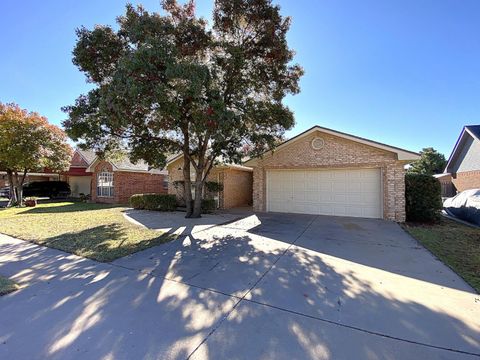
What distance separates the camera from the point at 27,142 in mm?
15516

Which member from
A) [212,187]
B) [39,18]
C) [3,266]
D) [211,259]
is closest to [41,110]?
[39,18]

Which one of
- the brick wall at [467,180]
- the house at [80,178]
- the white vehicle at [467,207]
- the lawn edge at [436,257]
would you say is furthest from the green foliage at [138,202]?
the brick wall at [467,180]

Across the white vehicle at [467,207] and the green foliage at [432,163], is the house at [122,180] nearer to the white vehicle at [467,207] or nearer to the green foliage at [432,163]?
the white vehicle at [467,207]

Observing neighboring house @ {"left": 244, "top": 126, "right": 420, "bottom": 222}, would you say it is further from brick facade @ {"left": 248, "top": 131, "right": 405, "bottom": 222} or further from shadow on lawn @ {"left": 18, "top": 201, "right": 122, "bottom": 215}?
shadow on lawn @ {"left": 18, "top": 201, "right": 122, "bottom": 215}

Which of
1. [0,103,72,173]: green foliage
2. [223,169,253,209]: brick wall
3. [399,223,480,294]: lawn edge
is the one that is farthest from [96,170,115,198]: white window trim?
[399,223,480,294]: lawn edge

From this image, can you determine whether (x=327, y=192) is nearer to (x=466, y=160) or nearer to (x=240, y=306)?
(x=240, y=306)

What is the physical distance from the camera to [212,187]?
1530cm

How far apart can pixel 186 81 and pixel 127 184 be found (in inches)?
580

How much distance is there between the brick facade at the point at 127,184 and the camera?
19.3 meters

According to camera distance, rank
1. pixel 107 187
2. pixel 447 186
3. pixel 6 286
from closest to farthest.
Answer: pixel 6 286 < pixel 107 187 < pixel 447 186

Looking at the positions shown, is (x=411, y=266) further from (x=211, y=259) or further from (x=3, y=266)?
(x=3, y=266)

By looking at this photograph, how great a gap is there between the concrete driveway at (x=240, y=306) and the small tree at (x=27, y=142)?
41.5ft

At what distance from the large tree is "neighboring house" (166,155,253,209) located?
15.1 ft

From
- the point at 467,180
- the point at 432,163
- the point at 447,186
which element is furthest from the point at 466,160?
the point at 432,163
